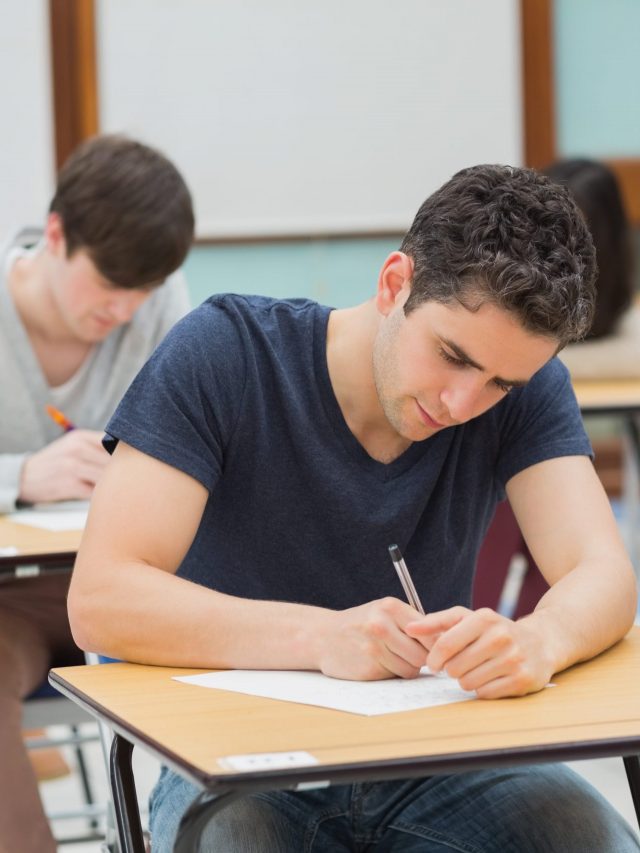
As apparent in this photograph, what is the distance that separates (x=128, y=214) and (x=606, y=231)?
162 centimetres

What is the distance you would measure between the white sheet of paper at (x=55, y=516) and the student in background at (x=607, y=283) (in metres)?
1.70

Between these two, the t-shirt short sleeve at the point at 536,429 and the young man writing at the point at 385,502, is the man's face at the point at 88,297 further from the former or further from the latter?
the t-shirt short sleeve at the point at 536,429

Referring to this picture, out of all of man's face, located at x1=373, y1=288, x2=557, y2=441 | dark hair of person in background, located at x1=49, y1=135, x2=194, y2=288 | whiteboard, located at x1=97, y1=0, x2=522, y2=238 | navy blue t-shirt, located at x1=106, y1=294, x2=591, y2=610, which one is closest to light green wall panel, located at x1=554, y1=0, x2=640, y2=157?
whiteboard, located at x1=97, y1=0, x2=522, y2=238

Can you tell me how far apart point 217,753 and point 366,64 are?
4314 mm

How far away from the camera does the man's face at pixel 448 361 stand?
1.32 metres

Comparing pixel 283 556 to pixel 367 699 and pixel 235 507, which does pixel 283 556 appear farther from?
pixel 367 699

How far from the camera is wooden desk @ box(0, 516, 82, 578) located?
1.82 meters

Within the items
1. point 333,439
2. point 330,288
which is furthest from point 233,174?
point 333,439

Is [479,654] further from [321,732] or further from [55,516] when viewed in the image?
[55,516]

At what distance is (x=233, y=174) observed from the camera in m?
4.95

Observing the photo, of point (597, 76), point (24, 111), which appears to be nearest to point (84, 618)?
point (24, 111)

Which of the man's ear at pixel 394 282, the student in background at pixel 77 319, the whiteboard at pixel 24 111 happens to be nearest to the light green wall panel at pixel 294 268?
the whiteboard at pixel 24 111

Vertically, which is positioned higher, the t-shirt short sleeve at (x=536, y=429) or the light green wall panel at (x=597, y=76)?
the light green wall panel at (x=597, y=76)

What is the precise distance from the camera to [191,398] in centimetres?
141
